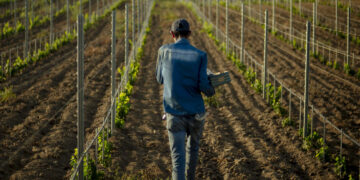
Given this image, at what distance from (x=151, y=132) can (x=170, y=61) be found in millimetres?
4517

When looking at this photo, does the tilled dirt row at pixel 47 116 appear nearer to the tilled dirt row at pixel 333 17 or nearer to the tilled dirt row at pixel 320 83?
the tilled dirt row at pixel 320 83

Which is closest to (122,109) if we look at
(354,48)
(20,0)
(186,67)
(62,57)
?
(186,67)

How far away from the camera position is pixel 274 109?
1093 cm

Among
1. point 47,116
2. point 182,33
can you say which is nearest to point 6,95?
point 47,116

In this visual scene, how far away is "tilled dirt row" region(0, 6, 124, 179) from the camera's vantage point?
23.3 feet

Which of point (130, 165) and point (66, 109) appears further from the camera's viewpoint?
point (66, 109)

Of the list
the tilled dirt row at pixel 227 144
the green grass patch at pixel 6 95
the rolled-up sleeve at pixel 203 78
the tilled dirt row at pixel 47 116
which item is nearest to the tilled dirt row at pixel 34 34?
the tilled dirt row at pixel 47 116

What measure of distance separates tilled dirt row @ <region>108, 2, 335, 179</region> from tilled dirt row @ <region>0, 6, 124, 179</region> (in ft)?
3.00

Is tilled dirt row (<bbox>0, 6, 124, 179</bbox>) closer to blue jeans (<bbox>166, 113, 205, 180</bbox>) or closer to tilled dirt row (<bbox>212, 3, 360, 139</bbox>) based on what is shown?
blue jeans (<bbox>166, 113, 205, 180</bbox>)

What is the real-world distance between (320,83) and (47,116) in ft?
27.7

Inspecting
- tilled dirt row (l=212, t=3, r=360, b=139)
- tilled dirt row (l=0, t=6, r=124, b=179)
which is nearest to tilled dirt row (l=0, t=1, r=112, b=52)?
tilled dirt row (l=0, t=6, r=124, b=179)

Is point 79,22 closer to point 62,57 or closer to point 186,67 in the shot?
point 186,67

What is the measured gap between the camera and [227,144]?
328 inches

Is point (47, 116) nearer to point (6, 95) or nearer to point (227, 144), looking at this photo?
point (6, 95)
